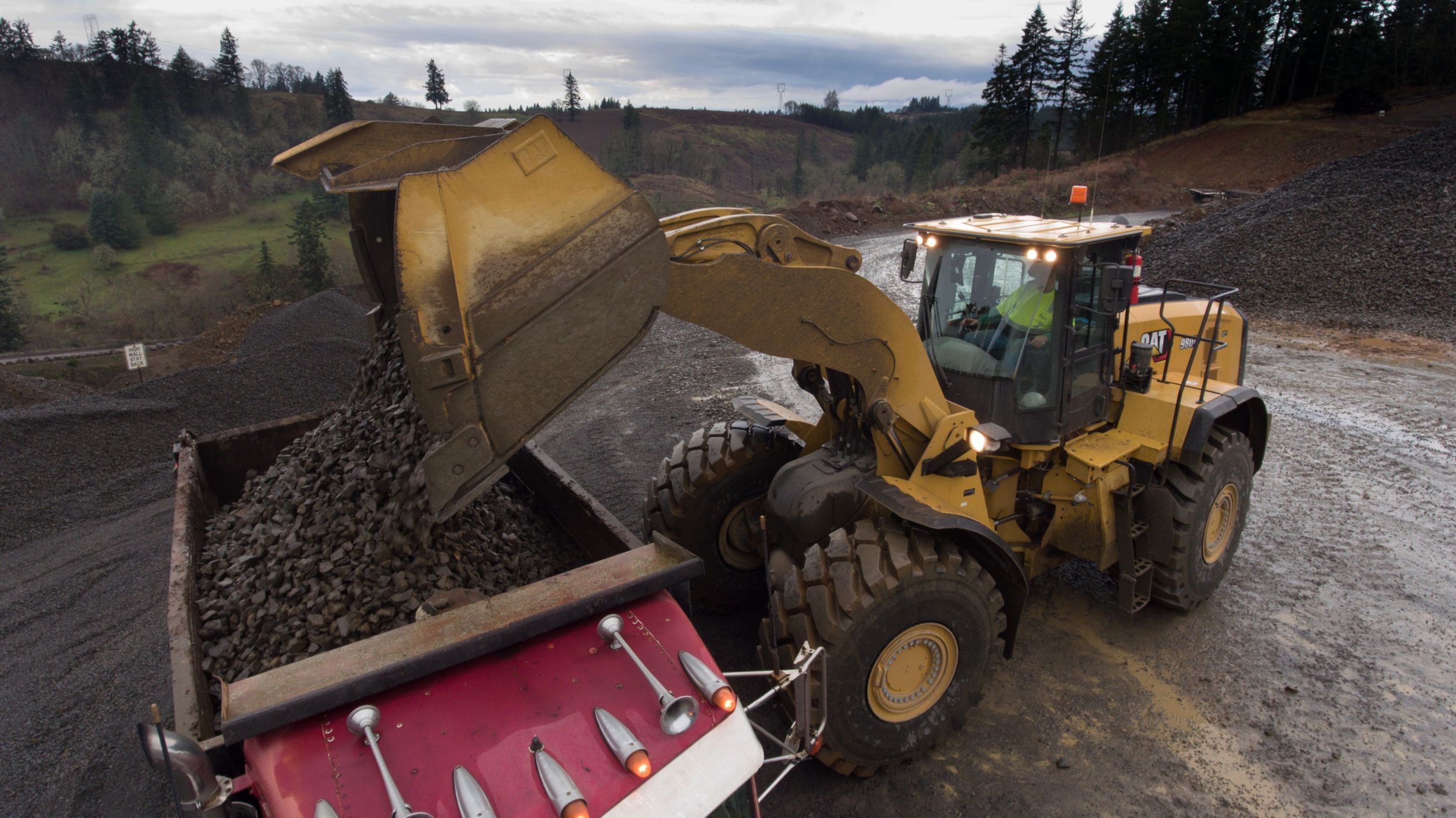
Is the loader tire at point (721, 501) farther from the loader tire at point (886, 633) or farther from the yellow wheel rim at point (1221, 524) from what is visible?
the yellow wheel rim at point (1221, 524)

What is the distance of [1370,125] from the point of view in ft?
111

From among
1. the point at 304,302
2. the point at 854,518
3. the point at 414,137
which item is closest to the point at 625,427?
the point at 854,518

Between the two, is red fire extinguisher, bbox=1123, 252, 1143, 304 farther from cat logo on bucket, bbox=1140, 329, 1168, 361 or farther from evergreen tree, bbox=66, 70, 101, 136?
evergreen tree, bbox=66, 70, 101, 136

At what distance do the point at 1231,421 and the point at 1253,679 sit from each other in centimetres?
178

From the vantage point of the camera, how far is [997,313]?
427 centimetres

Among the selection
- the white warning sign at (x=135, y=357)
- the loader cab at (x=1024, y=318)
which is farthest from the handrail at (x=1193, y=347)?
the white warning sign at (x=135, y=357)

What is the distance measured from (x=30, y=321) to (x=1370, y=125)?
52.7 metres

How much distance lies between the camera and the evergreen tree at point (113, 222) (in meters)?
34.2

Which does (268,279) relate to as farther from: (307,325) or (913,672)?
(913,672)

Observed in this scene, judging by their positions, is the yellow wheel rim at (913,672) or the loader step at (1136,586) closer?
the yellow wheel rim at (913,672)

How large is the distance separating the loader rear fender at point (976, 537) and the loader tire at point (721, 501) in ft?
3.33

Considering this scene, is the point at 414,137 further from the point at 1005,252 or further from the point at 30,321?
the point at 30,321

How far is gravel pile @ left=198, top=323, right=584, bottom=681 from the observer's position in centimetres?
303

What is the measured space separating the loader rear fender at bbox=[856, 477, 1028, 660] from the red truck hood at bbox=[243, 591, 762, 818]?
57.9 inches
